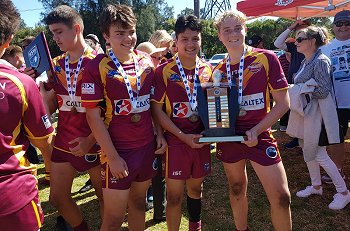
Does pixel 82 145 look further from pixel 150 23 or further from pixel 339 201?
pixel 150 23

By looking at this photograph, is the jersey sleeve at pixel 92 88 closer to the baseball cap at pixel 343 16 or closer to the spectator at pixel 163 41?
the spectator at pixel 163 41

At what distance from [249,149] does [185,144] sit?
519mm

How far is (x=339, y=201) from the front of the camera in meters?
3.84

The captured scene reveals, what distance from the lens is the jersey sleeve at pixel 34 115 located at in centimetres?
172

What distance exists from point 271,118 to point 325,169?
6.12 ft

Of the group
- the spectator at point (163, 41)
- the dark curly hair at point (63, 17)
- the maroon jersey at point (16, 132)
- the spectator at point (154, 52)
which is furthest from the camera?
the spectator at point (163, 41)

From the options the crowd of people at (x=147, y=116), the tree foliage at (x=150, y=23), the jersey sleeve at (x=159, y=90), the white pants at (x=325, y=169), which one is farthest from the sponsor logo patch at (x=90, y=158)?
the tree foliage at (x=150, y=23)

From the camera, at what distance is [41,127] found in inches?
73.2

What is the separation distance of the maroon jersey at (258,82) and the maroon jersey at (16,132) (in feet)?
5.04

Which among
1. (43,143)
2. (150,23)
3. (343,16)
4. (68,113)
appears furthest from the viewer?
(150,23)

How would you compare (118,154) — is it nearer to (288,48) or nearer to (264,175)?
(264,175)

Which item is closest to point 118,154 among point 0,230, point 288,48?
point 0,230

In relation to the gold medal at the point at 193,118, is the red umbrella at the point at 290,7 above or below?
above

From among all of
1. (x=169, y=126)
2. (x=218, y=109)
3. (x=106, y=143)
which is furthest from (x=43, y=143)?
(x=218, y=109)
